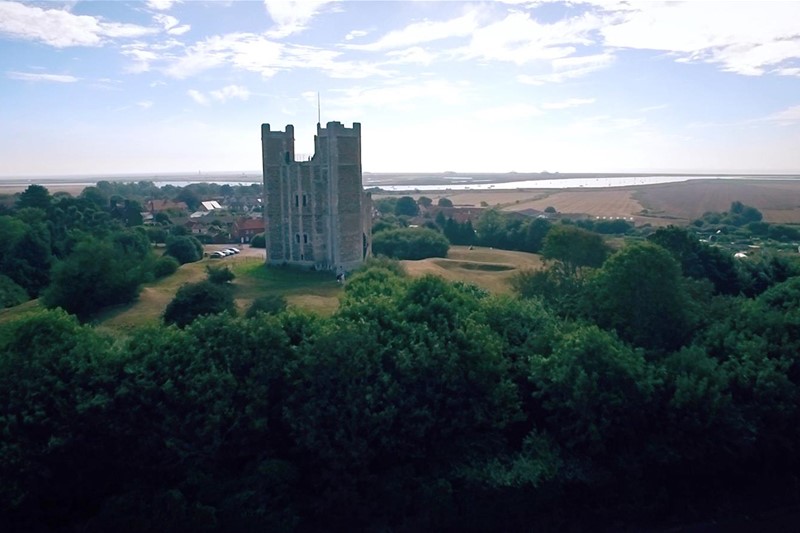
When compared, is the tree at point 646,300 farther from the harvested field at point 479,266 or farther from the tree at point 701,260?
the harvested field at point 479,266

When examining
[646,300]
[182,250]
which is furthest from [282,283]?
[646,300]

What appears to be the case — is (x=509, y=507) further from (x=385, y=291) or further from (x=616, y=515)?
(x=385, y=291)

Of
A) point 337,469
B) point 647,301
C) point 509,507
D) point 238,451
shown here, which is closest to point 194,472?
point 238,451

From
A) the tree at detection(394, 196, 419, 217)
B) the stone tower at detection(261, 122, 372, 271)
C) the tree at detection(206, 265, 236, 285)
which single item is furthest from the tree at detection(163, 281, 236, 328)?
the tree at detection(394, 196, 419, 217)

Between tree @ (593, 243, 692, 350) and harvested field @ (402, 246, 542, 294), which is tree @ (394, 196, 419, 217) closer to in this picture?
harvested field @ (402, 246, 542, 294)

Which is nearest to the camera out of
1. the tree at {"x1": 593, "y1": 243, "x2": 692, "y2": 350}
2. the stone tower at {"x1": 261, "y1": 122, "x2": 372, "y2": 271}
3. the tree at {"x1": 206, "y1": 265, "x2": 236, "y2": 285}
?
the tree at {"x1": 593, "y1": 243, "x2": 692, "y2": 350}

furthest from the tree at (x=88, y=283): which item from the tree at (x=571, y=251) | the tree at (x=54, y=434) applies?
the tree at (x=571, y=251)
